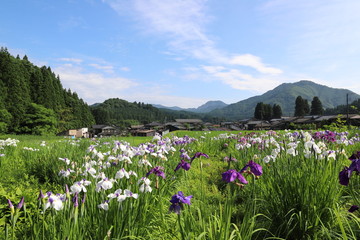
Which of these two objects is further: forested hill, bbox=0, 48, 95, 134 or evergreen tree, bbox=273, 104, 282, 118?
evergreen tree, bbox=273, 104, 282, 118

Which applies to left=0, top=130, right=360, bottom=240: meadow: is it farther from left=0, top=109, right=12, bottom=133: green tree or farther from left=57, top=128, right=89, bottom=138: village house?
left=57, top=128, right=89, bottom=138: village house

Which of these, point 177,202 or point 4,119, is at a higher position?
point 4,119

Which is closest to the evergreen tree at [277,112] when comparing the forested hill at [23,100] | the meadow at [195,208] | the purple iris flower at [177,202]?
the forested hill at [23,100]

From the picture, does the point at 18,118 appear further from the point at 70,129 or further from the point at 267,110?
the point at 267,110

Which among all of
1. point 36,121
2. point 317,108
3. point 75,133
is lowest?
point 75,133

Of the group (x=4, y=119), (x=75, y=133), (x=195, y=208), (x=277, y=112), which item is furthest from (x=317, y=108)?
(x=195, y=208)

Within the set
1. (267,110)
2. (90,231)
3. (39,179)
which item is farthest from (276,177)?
(267,110)

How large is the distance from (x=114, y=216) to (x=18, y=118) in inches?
2150

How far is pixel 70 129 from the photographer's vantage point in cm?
6788

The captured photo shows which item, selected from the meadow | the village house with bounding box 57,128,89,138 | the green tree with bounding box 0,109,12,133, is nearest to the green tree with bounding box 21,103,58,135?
the green tree with bounding box 0,109,12,133

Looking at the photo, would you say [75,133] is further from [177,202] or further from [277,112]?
[277,112]

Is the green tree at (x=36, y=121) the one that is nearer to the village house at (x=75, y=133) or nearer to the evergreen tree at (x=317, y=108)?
the village house at (x=75, y=133)

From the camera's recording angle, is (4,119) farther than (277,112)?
No

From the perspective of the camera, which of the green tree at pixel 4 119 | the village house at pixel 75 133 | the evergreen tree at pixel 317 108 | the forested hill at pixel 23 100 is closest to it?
the green tree at pixel 4 119
